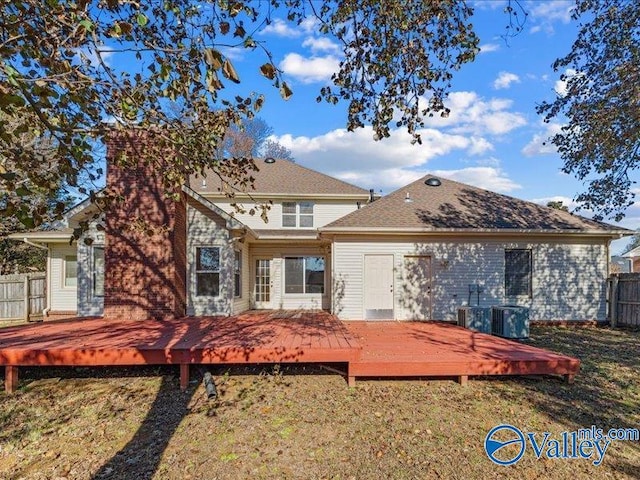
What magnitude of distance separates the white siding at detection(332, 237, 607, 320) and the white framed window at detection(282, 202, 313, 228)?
165 inches

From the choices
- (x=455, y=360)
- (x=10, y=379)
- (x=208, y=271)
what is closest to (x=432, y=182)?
(x=208, y=271)

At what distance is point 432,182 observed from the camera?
44.3 feet

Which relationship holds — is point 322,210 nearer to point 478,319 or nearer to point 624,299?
point 478,319

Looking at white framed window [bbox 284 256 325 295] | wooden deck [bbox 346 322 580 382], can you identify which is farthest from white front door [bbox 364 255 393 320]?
wooden deck [bbox 346 322 580 382]

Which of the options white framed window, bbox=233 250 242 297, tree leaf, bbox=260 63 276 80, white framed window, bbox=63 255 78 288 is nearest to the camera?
tree leaf, bbox=260 63 276 80

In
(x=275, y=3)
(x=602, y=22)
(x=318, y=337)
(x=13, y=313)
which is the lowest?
(x=13, y=313)

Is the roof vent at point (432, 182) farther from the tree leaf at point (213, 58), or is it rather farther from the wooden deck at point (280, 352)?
the tree leaf at point (213, 58)

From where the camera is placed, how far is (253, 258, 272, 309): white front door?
44.7ft

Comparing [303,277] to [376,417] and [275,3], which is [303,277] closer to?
[376,417]

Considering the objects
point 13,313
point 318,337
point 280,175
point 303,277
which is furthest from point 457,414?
point 13,313

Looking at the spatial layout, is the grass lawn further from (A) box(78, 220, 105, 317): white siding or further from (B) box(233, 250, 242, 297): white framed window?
(B) box(233, 250, 242, 297): white framed window

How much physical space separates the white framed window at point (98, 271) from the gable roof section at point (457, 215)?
668cm

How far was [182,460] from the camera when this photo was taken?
3973 mm

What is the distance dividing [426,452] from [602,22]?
10.1 m
